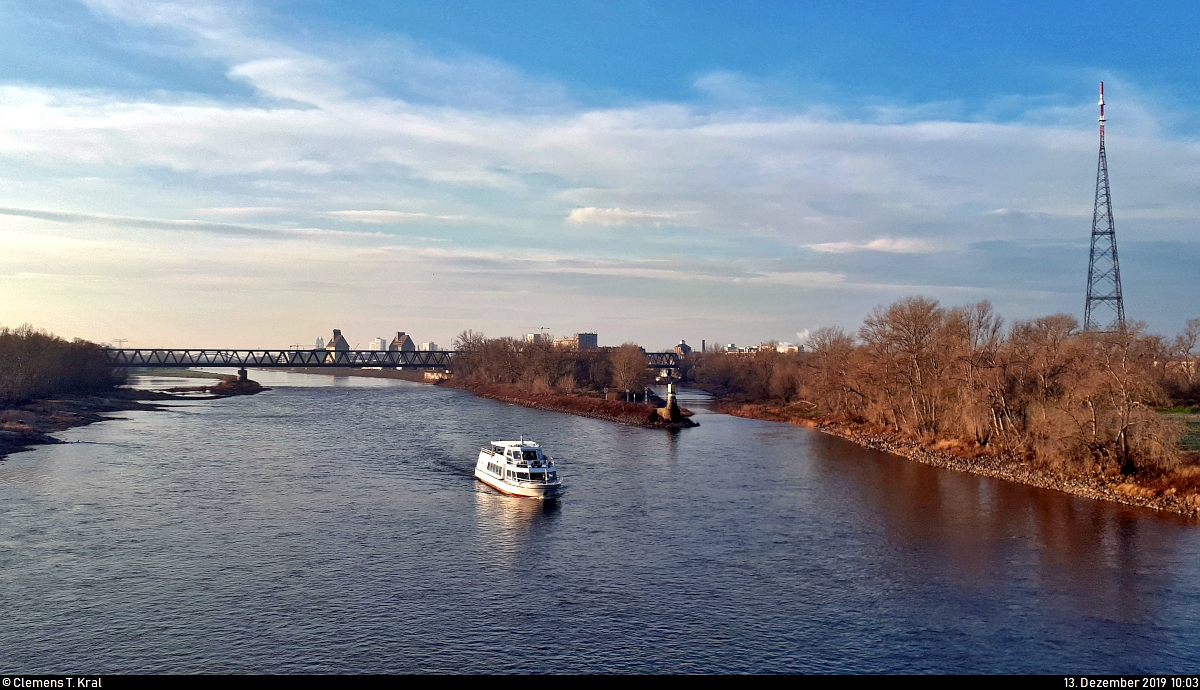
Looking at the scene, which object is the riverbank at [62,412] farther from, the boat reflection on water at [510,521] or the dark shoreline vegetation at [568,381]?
the dark shoreline vegetation at [568,381]

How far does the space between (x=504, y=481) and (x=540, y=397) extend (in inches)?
3378

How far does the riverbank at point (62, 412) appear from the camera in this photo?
233ft

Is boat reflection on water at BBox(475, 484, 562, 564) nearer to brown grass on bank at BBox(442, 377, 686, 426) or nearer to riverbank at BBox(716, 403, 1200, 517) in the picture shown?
riverbank at BBox(716, 403, 1200, 517)

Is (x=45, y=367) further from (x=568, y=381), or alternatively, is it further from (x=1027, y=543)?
(x=1027, y=543)

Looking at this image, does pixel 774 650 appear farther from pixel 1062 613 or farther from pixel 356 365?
pixel 356 365

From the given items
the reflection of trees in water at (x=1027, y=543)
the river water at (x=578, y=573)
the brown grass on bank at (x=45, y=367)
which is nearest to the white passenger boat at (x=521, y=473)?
the river water at (x=578, y=573)

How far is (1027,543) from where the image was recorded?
39.5 metres

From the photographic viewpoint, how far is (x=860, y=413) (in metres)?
99.1

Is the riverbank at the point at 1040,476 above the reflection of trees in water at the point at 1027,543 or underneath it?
above

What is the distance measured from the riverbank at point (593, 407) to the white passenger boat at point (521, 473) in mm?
48021

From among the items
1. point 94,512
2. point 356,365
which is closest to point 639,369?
point 356,365

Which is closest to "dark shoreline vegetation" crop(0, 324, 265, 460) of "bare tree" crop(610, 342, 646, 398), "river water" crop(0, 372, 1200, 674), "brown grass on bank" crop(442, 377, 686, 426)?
"river water" crop(0, 372, 1200, 674)

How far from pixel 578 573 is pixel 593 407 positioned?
8806 centimetres

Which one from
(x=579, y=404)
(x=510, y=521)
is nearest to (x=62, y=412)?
(x=579, y=404)
